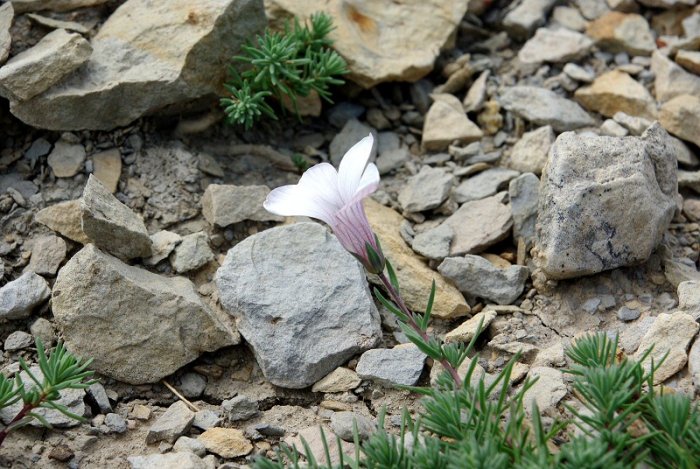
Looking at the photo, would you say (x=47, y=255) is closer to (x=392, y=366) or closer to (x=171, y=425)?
(x=171, y=425)

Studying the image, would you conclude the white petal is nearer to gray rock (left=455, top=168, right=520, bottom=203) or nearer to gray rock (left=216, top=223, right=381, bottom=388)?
gray rock (left=216, top=223, right=381, bottom=388)

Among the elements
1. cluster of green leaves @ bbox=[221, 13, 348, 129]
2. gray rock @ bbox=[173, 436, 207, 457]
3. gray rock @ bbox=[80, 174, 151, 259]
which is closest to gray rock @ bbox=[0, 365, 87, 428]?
gray rock @ bbox=[173, 436, 207, 457]

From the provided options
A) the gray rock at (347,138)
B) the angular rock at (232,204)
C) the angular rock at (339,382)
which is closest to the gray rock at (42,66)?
the angular rock at (232,204)

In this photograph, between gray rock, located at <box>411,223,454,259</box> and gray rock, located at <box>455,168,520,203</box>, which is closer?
gray rock, located at <box>411,223,454,259</box>

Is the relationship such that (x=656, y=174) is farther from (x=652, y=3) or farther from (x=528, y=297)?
(x=652, y=3)

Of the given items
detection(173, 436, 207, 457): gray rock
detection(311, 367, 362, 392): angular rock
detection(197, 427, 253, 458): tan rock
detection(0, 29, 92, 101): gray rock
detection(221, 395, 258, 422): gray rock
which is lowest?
detection(311, 367, 362, 392): angular rock

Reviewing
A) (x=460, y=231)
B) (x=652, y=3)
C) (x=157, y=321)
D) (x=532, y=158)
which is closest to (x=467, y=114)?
(x=532, y=158)

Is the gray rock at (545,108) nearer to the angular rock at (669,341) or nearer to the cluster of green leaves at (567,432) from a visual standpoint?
the angular rock at (669,341)
